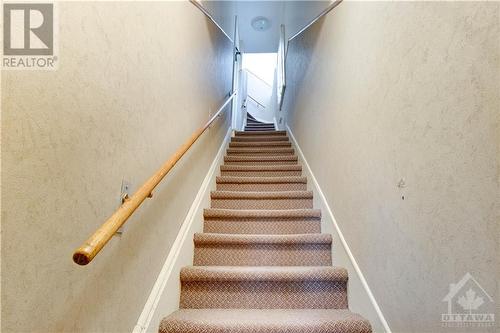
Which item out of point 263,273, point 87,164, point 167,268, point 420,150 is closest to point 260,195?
point 263,273

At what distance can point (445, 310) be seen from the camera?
2.86 ft

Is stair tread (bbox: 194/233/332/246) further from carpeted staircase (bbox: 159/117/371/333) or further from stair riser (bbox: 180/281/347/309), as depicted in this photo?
stair riser (bbox: 180/281/347/309)

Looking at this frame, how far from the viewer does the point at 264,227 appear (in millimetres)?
2146

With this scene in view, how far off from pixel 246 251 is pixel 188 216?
41cm

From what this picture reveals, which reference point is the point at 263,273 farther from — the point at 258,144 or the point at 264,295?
the point at 258,144

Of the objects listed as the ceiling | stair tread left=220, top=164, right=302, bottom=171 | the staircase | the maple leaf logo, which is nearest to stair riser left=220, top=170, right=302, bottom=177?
stair tread left=220, top=164, right=302, bottom=171

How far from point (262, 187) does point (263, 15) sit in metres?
3.47

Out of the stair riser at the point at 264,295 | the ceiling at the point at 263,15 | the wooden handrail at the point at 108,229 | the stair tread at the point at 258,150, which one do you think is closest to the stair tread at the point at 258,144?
the stair tread at the point at 258,150

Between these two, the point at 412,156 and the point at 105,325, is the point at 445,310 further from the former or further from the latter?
the point at 105,325

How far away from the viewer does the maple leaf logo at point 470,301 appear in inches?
29.3

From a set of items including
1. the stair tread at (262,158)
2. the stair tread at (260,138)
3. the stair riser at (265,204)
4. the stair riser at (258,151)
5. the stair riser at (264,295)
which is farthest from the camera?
the stair tread at (260,138)

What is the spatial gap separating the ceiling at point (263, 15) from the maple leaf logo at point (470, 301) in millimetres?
2115

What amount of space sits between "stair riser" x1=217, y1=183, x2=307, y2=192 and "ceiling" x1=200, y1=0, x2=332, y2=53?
1472mm

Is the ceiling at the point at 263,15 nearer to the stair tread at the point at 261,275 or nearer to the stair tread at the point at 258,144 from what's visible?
the stair tread at the point at 258,144
